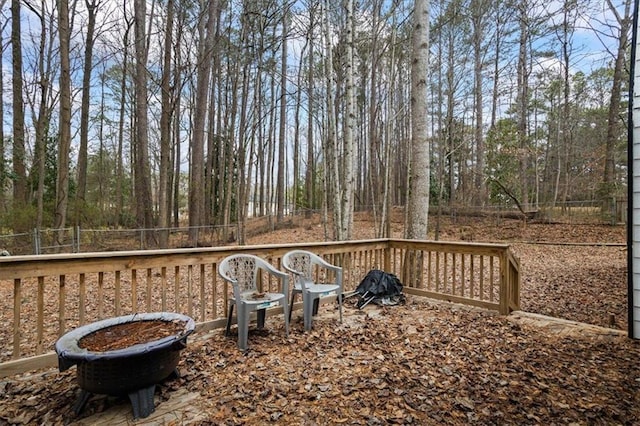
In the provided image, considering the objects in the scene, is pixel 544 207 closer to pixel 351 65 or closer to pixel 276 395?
pixel 351 65

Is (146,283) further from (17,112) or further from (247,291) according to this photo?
(17,112)

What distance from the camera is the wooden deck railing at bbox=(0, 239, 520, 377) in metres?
2.37

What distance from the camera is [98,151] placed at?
16.2 metres

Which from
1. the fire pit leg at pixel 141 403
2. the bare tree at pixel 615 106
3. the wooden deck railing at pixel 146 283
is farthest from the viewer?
the bare tree at pixel 615 106

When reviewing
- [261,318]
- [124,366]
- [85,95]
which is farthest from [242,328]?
[85,95]

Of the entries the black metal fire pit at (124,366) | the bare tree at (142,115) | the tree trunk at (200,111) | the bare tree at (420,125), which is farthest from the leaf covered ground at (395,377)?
the tree trunk at (200,111)

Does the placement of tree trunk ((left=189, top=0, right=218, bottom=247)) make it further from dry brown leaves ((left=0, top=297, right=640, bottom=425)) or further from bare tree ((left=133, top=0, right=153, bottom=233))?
dry brown leaves ((left=0, top=297, right=640, bottom=425))

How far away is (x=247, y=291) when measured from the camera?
3.27 m

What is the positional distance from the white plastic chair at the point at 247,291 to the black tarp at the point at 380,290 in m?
1.42

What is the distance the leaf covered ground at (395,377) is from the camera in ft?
6.41

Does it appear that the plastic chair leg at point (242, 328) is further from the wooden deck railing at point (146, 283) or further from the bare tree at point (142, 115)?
the bare tree at point (142, 115)

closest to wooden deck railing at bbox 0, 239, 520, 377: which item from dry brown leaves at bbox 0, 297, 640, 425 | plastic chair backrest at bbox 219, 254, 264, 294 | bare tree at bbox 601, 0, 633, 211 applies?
plastic chair backrest at bbox 219, 254, 264, 294

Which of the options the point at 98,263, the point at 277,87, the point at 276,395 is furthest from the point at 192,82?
the point at 276,395

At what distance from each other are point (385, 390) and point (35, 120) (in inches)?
511
